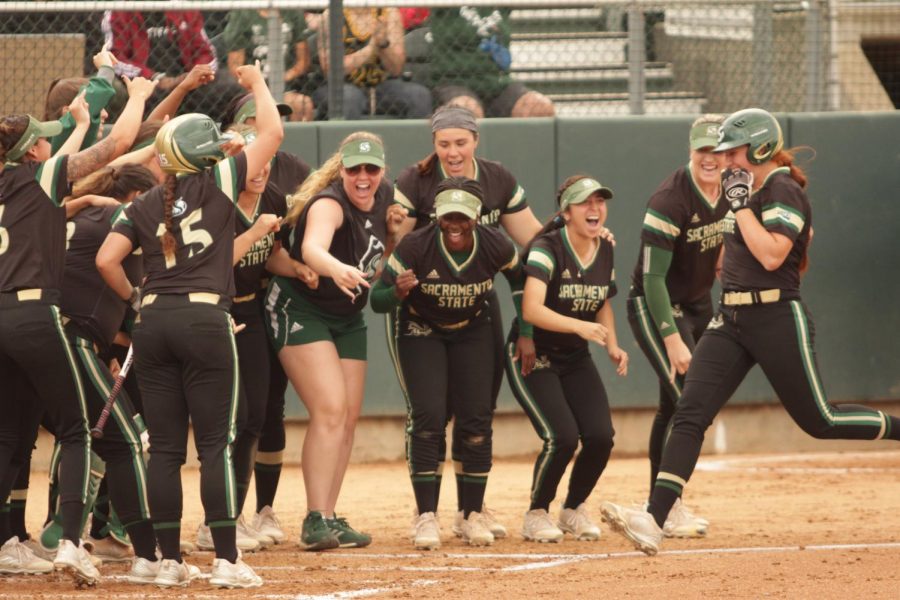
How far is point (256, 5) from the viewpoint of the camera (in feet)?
33.1

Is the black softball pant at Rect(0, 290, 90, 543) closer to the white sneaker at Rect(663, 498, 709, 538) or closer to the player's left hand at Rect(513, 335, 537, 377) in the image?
the player's left hand at Rect(513, 335, 537, 377)

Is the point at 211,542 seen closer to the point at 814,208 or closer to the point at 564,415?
the point at 564,415

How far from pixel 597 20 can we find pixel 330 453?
5.21 metres

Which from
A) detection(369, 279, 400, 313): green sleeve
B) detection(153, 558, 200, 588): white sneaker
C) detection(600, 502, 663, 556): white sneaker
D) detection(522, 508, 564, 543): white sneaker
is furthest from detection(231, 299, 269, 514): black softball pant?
detection(600, 502, 663, 556): white sneaker

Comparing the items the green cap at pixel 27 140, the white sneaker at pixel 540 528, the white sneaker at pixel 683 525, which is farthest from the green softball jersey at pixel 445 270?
the green cap at pixel 27 140

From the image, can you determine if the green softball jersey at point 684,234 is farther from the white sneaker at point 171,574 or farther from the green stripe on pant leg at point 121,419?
the white sneaker at point 171,574

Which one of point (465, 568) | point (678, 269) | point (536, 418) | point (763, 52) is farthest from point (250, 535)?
point (763, 52)

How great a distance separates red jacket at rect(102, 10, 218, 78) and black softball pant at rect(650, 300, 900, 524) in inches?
198

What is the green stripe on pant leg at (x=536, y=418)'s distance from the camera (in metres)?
7.36

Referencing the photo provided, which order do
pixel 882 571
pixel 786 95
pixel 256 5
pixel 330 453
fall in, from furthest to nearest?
1. pixel 786 95
2. pixel 256 5
3. pixel 330 453
4. pixel 882 571

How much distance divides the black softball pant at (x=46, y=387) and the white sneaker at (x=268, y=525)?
1.58 metres

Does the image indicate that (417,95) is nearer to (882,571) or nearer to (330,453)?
(330,453)

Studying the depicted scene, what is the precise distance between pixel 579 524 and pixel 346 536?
1.26m

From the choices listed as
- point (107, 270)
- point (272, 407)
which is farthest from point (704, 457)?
point (107, 270)
